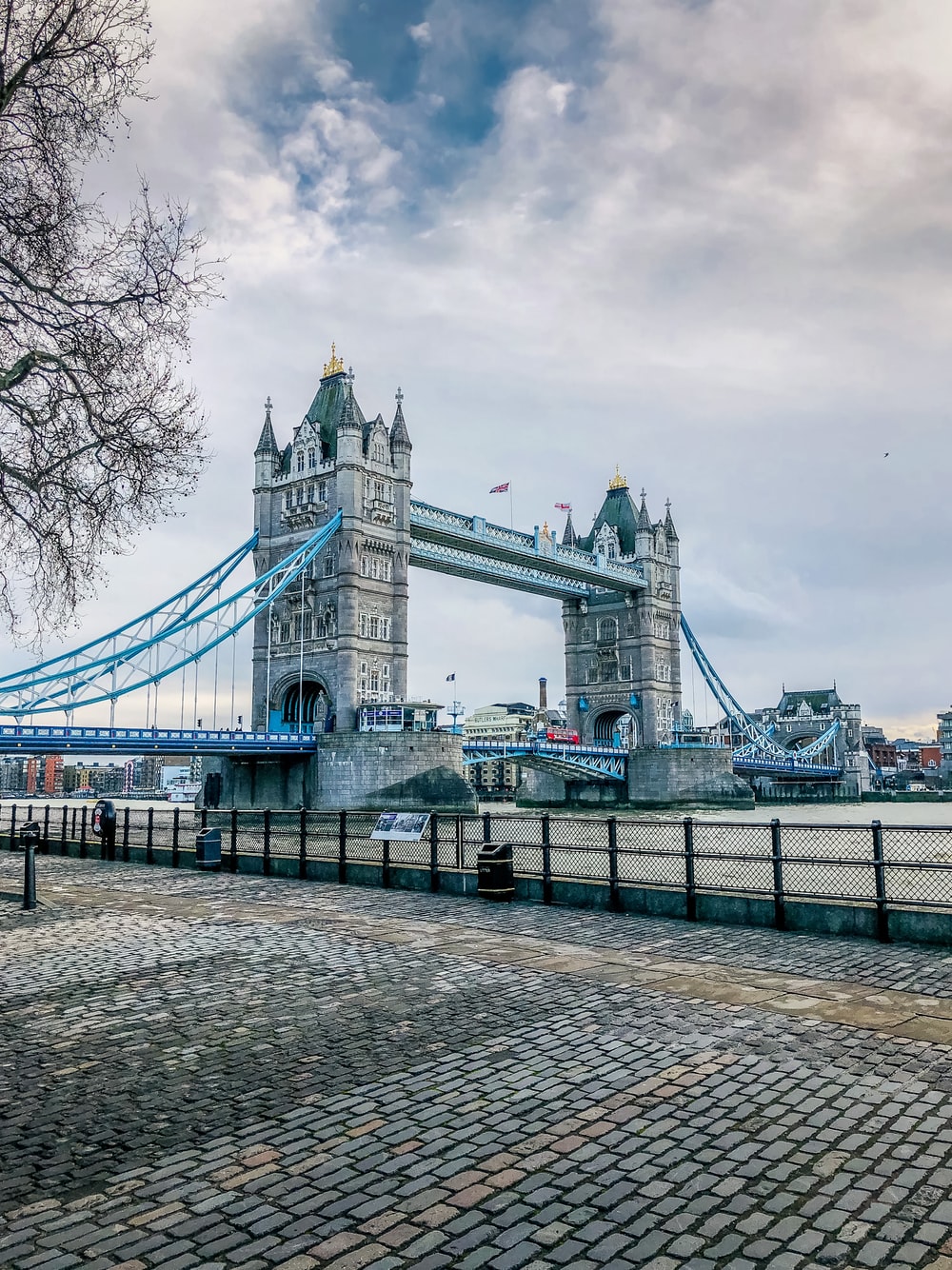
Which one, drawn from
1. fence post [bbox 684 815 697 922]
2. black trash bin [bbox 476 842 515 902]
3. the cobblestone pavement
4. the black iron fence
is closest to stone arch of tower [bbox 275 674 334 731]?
the black iron fence

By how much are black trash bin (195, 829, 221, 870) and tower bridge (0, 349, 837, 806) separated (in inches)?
1265

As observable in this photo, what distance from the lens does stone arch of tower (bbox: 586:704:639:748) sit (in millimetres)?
93750

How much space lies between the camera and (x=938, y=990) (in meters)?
7.79

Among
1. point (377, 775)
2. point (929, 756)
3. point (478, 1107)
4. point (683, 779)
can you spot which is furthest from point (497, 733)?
point (478, 1107)

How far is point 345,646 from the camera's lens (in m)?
62.8

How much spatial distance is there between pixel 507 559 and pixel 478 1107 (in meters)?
79.0

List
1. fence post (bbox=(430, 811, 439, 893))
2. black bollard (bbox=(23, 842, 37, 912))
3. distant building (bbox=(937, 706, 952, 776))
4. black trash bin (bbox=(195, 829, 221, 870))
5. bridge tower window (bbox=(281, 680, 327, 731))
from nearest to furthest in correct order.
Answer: black bollard (bbox=(23, 842, 37, 912)) < fence post (bbox=(430, 811, 439, 893)) < black trash bin (bbox=(195, 829, 221, 870)) < bridge tower window (bbox=(281, 680, 327, 731)) < distant building (bbox=(937, 706, 952, 776))

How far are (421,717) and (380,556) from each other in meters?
12.9

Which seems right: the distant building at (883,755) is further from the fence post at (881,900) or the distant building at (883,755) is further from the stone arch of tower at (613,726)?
the fence post at (881,900)

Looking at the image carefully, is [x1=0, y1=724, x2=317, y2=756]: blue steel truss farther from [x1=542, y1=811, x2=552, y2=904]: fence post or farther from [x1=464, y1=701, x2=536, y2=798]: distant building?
[x1=464, y1=701, x2=536, y2=798]: distant building

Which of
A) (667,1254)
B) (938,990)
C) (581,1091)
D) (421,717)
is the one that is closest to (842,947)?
(938,990)

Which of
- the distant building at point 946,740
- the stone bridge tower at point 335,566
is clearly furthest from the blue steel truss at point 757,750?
the stone bridge tower at point 335,566

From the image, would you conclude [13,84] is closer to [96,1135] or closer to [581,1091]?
[96,1135]

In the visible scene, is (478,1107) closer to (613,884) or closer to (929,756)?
(613,884)
